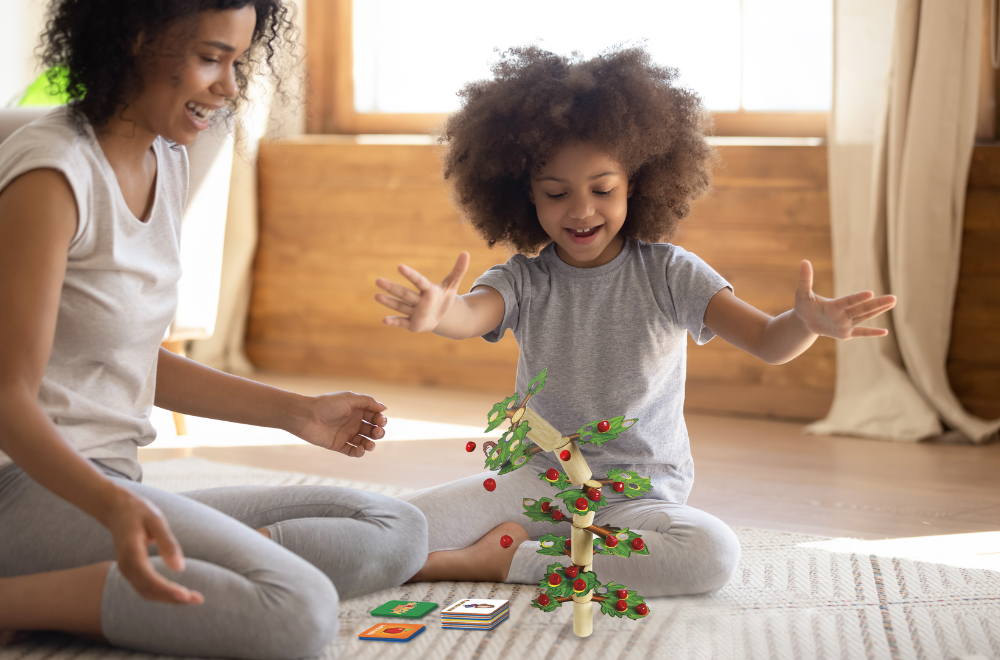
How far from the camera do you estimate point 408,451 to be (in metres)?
2.25

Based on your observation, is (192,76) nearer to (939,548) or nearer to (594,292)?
(594,292)

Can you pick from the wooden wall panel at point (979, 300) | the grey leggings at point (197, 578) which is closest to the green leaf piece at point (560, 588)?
the grey leggings at point (197, 578)

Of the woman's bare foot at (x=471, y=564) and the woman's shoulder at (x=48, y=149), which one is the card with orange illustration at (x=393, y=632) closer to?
the woman's bare foot at (x=471, y=564)

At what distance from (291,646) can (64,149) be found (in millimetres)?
537

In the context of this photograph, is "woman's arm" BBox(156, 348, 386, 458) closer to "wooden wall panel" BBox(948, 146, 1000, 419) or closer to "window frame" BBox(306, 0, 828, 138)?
"wooden wall panel" BBox(948, 146, 1000, 419)

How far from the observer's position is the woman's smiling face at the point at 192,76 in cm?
103

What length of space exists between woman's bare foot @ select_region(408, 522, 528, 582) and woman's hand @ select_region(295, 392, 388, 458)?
179 millimetres

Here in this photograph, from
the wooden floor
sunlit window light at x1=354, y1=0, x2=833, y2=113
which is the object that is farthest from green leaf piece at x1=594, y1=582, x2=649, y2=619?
sunlit window light at x1=354, y1=0, x2=833, y2=113

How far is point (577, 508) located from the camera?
1.05 m

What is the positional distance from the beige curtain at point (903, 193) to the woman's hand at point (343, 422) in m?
1.52

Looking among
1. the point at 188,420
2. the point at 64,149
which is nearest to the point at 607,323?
the point at 64,149

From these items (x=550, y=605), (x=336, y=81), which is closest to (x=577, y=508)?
(x=550, y=605)

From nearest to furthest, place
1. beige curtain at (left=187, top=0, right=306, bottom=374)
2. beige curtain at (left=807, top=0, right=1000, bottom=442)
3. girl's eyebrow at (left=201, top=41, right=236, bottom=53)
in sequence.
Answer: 1. girl's eyebrow at (left=201, top=41, right=236, bottom=53)
2. beige curtain at (left=807, top=0, right=1000, bottom=442)
3. beige curtain at (left=187, top=0, right=306, bottom=374)

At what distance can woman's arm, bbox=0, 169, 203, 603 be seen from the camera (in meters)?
0.84
